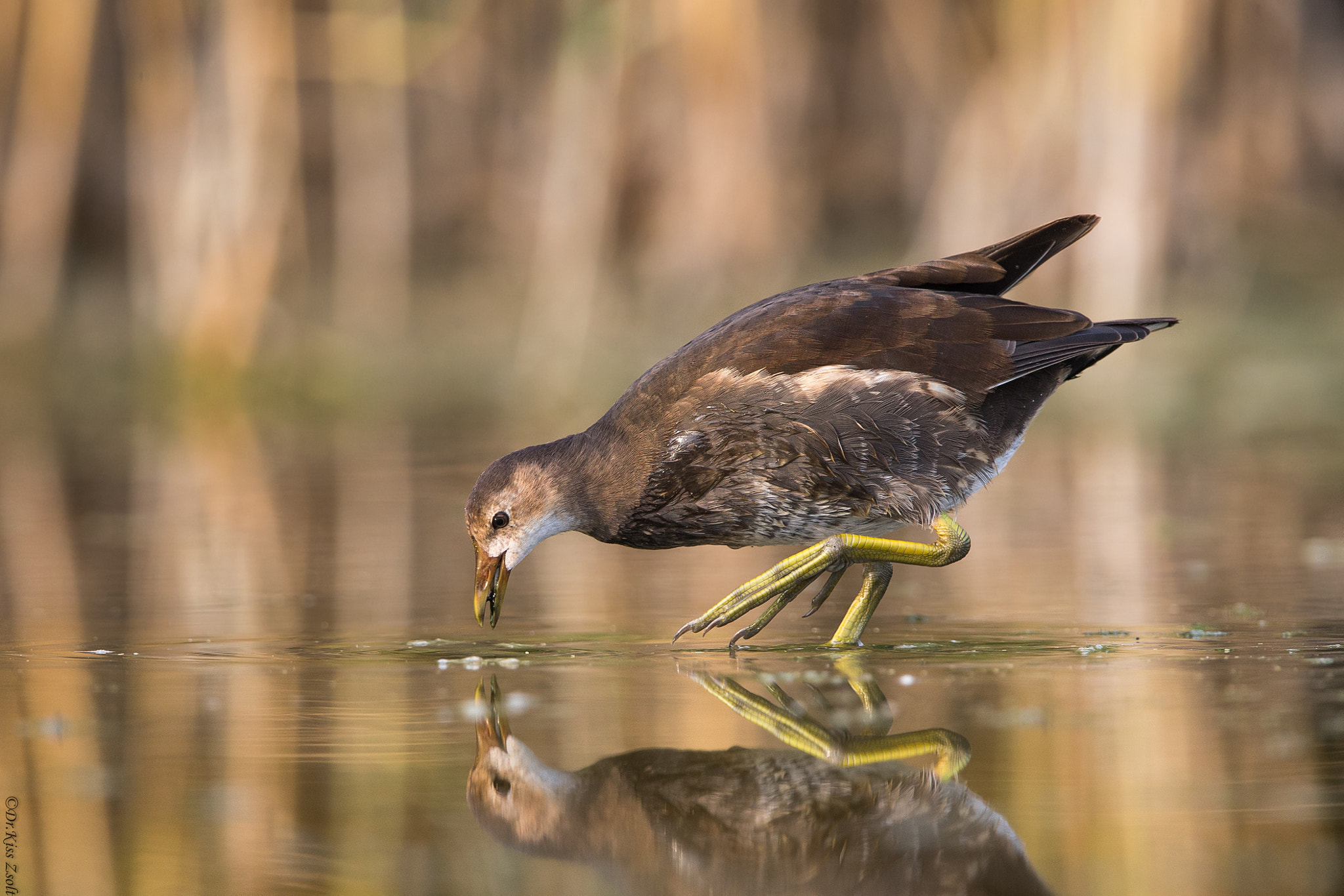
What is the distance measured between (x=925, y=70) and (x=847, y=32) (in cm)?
78

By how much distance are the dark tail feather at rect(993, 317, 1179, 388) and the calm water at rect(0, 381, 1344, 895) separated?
1.89 feet

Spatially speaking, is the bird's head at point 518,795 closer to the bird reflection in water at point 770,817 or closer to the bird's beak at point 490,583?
the bird reflection in water at point 770,817

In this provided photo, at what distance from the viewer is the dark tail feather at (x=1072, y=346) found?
4410 millimetres

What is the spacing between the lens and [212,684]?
3.49 metres

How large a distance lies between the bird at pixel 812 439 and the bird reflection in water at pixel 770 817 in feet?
4.49

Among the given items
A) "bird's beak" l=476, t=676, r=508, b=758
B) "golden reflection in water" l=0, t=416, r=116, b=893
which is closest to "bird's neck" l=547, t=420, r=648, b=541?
"bird's beak" l=476, t=676, r=508, b=758

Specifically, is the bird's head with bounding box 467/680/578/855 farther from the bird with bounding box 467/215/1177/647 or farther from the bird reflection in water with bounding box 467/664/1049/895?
the bird with bounding box 467/215/1177/647

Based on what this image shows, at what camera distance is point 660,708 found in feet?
10.4

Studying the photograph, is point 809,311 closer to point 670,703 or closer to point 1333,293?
point 670,703

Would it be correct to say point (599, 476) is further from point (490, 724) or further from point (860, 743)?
point (860, 743)

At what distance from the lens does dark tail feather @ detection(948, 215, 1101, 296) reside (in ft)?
15.4

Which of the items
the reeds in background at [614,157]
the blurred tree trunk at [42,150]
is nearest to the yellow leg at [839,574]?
the reeds in background at [614,157]

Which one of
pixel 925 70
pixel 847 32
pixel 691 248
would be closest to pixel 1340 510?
pixel 691 248

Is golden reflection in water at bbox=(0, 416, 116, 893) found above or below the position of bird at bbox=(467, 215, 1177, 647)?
below
